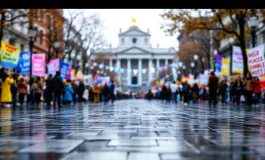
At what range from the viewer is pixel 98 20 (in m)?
40.8

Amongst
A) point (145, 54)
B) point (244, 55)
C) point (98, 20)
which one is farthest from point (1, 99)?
point (145, 54)

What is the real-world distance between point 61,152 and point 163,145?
1176mm

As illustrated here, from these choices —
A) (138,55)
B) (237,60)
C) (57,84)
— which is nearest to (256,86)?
(237,60)

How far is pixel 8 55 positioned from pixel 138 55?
103895 millimetres

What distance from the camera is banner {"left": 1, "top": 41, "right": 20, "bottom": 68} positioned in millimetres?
19625

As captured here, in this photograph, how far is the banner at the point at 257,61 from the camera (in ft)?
56.0

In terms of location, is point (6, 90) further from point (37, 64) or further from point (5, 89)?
point (37, 64)

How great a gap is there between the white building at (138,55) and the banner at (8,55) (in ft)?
331

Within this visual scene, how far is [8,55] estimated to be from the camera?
2000 cm

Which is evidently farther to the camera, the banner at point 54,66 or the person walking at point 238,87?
the banner at point 54,66

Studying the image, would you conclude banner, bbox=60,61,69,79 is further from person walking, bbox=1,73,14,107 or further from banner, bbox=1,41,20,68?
person walking, bbox=1,73,14,107

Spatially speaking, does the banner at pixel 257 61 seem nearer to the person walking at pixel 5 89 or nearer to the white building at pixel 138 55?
the person walking at pixel 5 89

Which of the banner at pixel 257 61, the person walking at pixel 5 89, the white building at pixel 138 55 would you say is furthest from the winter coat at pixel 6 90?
the white building at pixel 138 55
